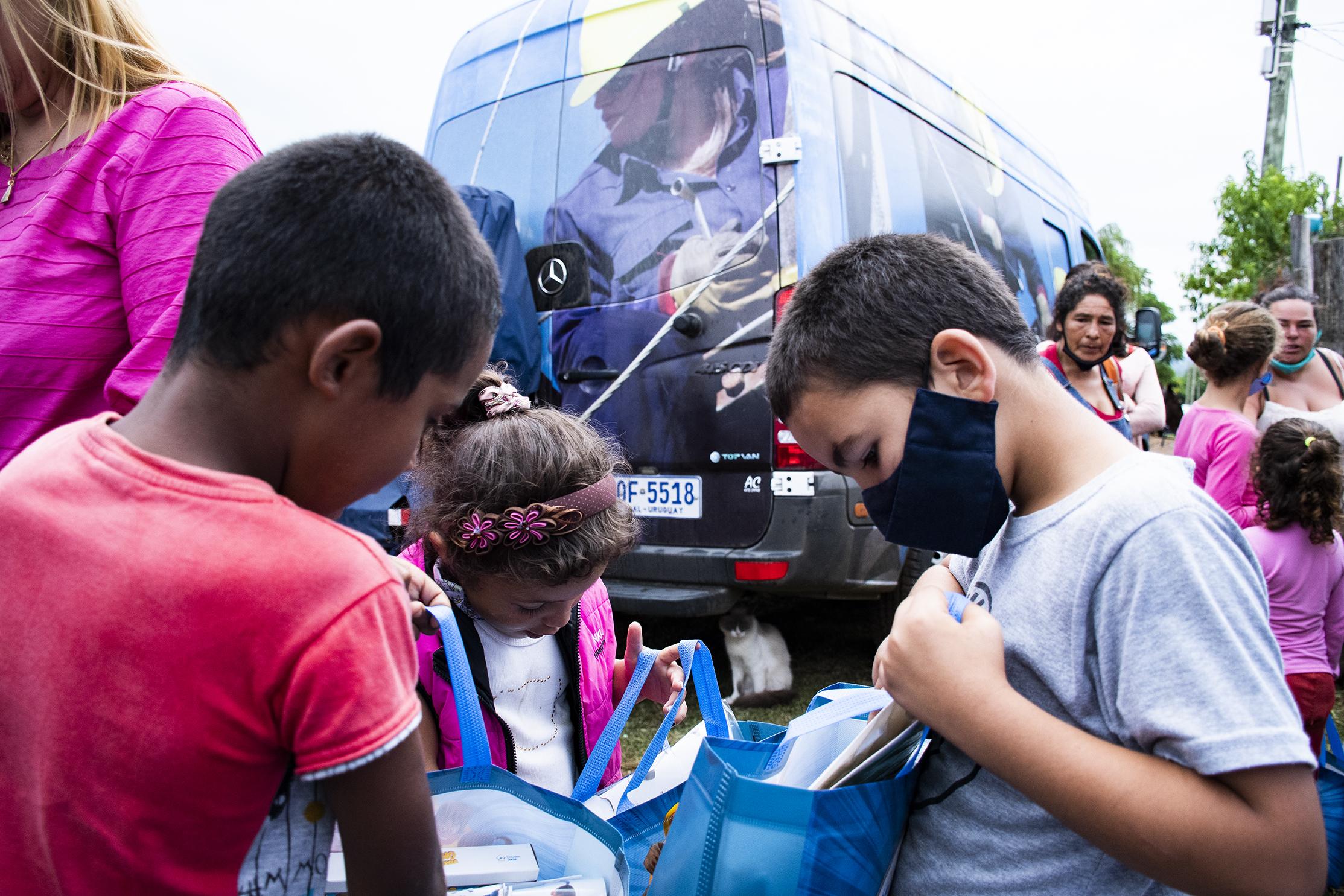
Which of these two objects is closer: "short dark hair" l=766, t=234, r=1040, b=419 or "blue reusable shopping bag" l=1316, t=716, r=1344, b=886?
"short dark hair" l=766, t=234, r=1040, b=419

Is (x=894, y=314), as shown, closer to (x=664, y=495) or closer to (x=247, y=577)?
(x=247, y=577)

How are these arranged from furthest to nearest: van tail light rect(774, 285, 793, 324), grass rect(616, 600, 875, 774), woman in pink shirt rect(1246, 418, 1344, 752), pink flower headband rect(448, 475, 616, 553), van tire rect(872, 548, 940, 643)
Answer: van tire rect(872, 548, 940, 643), grass rect(616, 600, 875, 774), van tail light rect(774, 285, 793, 324), woman in pink shirt rect(1246, 418, 1344, 752), pink flower headband rect(448, 475, 616, 553)

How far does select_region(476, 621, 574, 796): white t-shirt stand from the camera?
181cm

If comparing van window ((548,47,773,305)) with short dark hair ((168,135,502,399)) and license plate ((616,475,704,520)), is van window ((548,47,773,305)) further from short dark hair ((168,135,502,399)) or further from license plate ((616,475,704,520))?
short dark hair ((168,135,502,399))

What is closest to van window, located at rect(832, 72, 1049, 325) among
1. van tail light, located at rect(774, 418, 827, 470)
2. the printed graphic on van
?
the printed graphic on van

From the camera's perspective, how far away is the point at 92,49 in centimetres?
142

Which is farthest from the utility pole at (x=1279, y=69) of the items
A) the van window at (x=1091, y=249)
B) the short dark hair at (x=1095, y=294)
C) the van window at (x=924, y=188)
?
the short dark hair at (x=1095, y=294)

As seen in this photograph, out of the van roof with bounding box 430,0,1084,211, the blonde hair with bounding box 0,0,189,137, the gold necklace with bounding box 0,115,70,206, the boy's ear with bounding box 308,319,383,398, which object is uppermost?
the van roof with bounding box 430,0,1084,211

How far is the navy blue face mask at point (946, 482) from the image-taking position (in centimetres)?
123

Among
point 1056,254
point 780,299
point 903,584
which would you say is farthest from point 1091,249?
point 780,299

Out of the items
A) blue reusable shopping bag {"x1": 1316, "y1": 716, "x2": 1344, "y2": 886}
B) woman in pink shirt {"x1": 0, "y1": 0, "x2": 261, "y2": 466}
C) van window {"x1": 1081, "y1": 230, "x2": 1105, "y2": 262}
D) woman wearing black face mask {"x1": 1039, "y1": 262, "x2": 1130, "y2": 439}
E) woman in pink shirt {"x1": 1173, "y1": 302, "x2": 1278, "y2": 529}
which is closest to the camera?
woman in pink shirt {"x1": 0, "y1": 0, "x2": 261, "y2": 466}

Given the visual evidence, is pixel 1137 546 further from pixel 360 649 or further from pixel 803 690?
pixel 803 690

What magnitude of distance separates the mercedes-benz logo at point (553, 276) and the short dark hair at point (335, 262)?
3.13 m

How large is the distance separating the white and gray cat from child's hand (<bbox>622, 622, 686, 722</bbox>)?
197 centimetres
